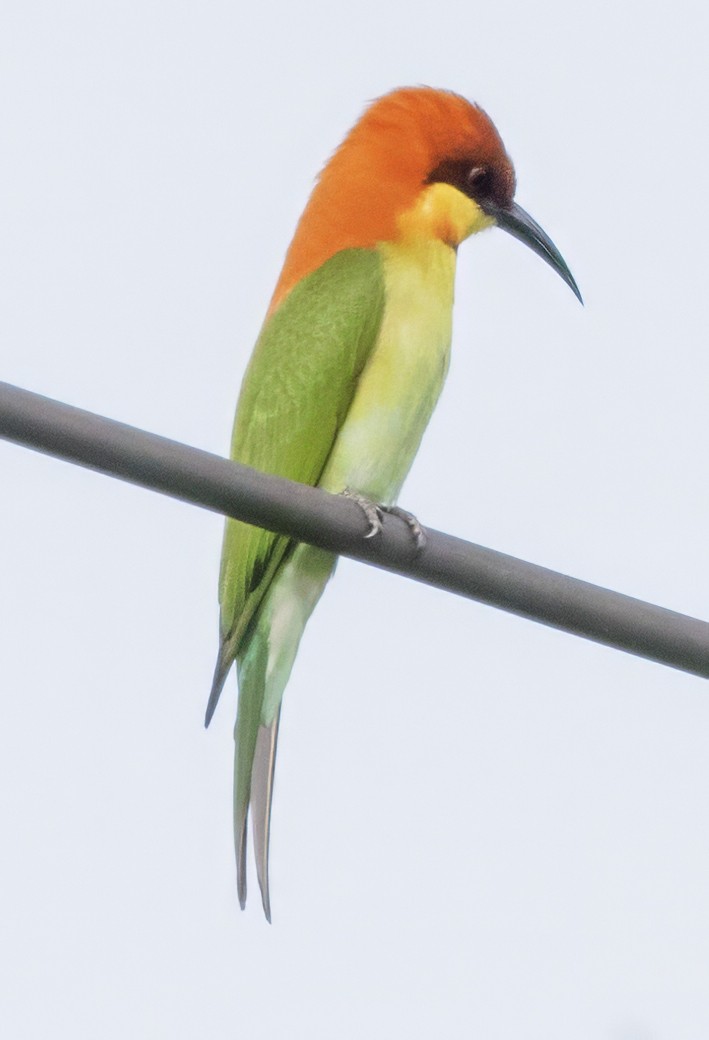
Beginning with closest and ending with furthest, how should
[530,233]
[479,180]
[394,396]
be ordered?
[394,396]
[479,180]
[530,233]

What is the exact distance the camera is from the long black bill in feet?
12.5

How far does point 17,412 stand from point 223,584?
1707 millimetres

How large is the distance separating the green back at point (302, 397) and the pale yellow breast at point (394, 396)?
2 centimetres

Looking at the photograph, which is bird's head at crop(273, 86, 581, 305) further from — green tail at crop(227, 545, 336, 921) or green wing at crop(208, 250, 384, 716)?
green tail at crop(227, 545, 336, 921)

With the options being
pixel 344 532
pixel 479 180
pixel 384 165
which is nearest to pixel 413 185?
pixel 384 165

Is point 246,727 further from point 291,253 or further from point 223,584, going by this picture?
point 291,253

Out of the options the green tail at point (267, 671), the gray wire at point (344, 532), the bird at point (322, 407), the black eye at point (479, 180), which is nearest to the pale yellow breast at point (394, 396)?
the bird at point (322, 407)

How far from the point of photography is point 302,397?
3178 mm

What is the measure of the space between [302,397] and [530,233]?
37.9 inches

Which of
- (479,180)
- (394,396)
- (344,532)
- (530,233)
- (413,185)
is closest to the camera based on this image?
(344,532)

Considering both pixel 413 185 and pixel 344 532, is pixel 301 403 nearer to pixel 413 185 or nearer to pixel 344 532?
pixel 413 185

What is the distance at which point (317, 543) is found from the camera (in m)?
1.82

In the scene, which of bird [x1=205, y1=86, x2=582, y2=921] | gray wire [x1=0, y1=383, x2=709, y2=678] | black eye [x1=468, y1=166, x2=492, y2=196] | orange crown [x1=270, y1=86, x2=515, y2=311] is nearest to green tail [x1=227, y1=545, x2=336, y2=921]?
bird [x1=205, y1=86, x2=582, y2=921]

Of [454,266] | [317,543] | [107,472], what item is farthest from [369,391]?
[107,472]
